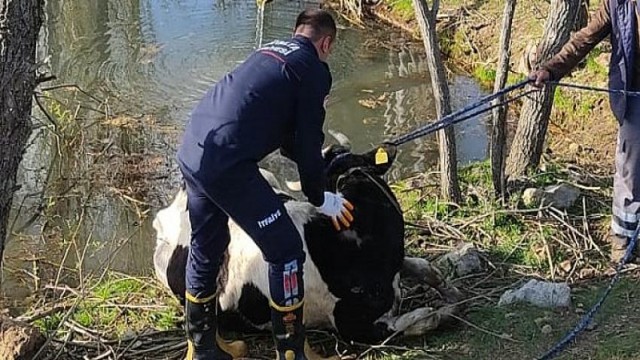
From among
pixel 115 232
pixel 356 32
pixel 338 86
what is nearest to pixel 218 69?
pixel 338 86

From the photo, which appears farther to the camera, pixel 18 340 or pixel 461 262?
pixel 461 262

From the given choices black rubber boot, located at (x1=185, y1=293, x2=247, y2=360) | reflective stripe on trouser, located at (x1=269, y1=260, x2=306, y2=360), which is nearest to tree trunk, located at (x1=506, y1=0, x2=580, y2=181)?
reflective stripe on trouser, located at (x1=269, y1=260, x2=306, y2=360)

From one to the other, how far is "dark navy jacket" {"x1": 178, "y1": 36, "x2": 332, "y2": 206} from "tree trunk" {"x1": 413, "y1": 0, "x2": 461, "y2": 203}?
1.97 metres

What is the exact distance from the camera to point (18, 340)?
432cm

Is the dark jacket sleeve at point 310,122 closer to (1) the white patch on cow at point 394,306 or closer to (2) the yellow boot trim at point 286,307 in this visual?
(2) the yellow boot trim at point 286,307

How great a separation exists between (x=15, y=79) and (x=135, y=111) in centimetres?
552

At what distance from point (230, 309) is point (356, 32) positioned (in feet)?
27.8

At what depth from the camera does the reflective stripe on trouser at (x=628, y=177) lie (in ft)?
16.0

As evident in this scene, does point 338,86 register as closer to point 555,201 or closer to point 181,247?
point 555,201

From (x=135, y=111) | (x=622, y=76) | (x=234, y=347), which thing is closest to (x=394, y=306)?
(x=234, y=347)

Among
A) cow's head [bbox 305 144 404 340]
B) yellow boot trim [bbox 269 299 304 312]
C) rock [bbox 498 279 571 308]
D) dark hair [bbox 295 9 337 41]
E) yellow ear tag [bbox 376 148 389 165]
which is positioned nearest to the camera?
dark hair [bbox 295 9 337 41]

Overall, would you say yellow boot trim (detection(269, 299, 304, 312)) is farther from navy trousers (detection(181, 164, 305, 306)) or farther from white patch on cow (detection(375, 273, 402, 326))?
white patch on cow (detection(375, 273, 402, 326))

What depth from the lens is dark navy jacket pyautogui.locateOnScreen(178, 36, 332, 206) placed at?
12.4 feet

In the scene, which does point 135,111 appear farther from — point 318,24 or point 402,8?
point 318,24
